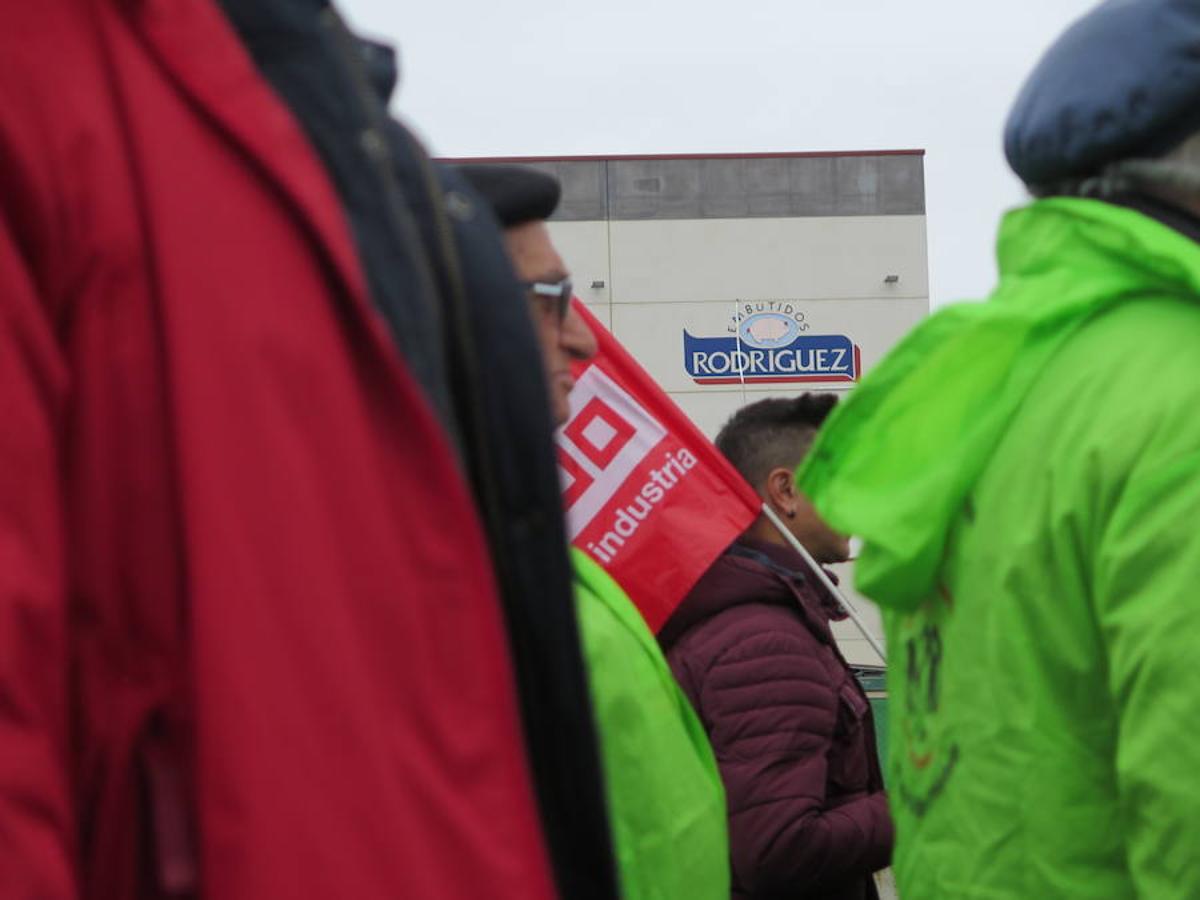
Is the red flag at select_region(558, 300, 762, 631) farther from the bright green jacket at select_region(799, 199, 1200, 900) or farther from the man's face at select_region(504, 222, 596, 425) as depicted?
the bright green jacket at select_region(799, 199, 1200, 900)

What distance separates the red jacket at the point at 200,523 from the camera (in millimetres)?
1170

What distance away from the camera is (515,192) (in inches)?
96.9

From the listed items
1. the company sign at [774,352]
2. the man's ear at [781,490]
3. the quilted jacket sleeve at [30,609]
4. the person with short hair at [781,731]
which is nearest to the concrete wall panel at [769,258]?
the company sign at [774,352]

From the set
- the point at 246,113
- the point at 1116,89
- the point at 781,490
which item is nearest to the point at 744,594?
the point at 781,490

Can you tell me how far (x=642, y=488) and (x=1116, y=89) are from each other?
253 centimetres

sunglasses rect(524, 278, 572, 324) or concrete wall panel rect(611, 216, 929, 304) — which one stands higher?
sunglasses rect(524, 278, 572, 324)

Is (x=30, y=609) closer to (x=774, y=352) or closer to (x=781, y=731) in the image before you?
(x=781, y=731)

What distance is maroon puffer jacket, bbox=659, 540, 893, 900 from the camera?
3.92m

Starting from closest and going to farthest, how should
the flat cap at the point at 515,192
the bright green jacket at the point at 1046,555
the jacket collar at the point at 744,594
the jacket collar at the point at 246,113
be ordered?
1. the jacket collar at the point at 246,113
2. the bright green jacket at the point at 1046,555
3. the flat cap at the point at 515,192
4. the jacket collar at the point at 744,594

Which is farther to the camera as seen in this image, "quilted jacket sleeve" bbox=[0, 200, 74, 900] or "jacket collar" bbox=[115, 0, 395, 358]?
"jacket collar" bbox=[115, 0, 395, 358]

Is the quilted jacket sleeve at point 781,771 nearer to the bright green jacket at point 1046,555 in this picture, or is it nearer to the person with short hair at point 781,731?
the person with short hair at point 781,731

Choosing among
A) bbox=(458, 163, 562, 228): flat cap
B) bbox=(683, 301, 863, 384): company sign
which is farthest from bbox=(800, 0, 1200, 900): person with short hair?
bbox=(683, 301, 863, 384): company sign

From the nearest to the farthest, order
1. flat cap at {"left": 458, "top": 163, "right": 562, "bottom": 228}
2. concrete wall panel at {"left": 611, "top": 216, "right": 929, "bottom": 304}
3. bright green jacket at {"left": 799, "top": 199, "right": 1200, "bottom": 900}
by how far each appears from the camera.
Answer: bright green jacket at {"left": 799, "top": 199, "right": 1200, "bottom": 900}
flat cap at {"left": 458, "top": 163, "right": 562, "bottom": 228}
concrete wall panel at {"left": 611, "top": 216, "right": 929, "bottom": 304}

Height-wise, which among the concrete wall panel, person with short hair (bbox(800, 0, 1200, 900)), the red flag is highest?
person with short hair (bbox(800, 0, 1200, 900))
